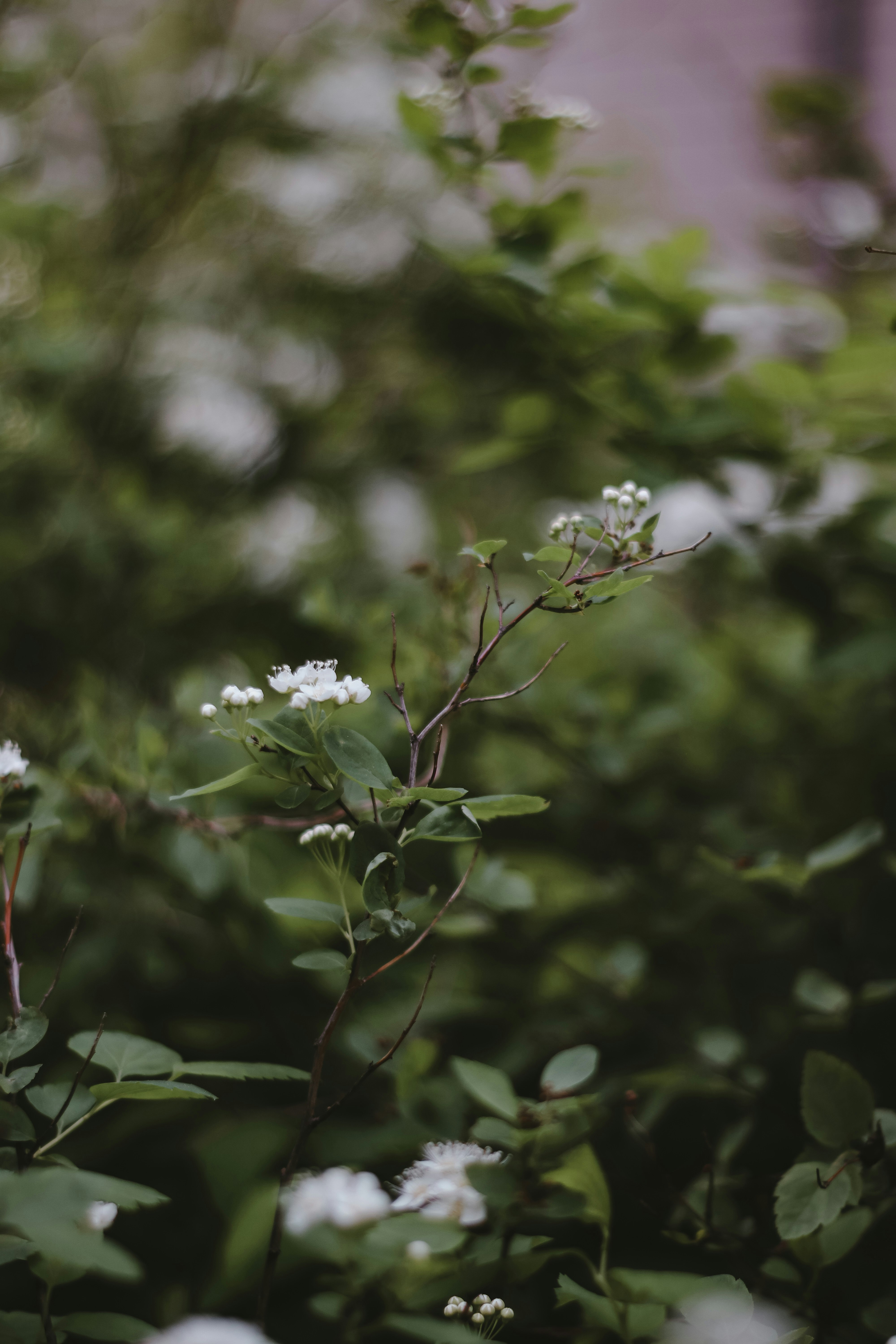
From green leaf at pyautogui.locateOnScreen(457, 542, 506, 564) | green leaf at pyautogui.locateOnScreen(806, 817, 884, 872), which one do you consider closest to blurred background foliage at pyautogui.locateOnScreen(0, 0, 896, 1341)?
green leaf at pyautogui.locateOnScreen(806, 817, 884, 872)

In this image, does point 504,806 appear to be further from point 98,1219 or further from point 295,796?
point 98,1219

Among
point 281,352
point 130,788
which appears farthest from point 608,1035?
point 281,352

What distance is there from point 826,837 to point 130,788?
594 millimetres

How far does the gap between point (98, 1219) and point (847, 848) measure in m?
0.46

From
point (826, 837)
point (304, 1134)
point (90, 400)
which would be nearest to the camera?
point (304, 1134)

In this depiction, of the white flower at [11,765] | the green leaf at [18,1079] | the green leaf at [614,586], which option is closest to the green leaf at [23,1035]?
the green leaf at [18,1079]

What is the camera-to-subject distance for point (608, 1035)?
0.67 meters

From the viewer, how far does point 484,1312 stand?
1.22 feet

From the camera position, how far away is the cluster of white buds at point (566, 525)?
1.41 ft

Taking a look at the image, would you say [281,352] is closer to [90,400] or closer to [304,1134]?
[90,400]

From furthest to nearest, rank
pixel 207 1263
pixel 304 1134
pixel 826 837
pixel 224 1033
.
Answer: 1. pixel 826 837
2. pixel 224 1033
3. pixel 207 1263
4. pixel 304 1134

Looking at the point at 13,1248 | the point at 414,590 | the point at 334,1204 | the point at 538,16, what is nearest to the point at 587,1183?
the point at 334,1204

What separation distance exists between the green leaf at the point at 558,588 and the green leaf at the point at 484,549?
0.08 ft

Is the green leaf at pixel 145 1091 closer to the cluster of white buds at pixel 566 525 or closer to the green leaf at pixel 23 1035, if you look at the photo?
the green leaf at pixel 23 1035
